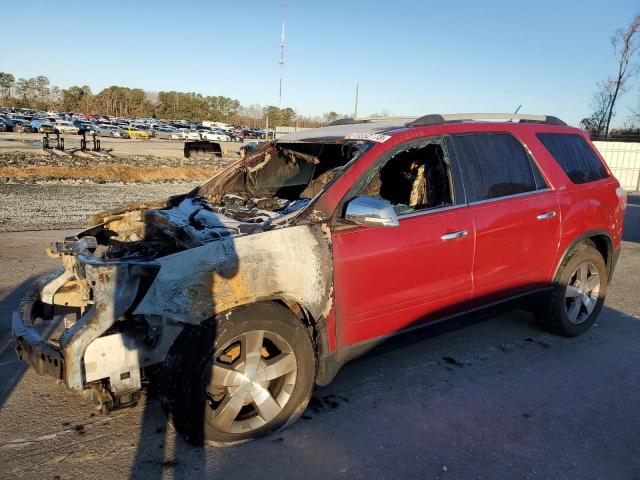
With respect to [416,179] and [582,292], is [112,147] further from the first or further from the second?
[582,292]

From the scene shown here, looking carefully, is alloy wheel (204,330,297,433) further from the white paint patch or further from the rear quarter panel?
the rear quarter panel

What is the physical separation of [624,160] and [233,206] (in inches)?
890

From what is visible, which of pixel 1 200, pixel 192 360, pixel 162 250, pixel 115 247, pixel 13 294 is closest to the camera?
pixel 192 360

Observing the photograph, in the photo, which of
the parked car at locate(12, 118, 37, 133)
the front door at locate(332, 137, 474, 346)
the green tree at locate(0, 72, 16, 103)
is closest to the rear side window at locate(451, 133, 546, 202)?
the front door at locate(332, 137, 474, 346)

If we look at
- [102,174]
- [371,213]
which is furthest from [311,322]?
[102,174]

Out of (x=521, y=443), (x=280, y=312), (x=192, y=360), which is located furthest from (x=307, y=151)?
(x=521, y=443)

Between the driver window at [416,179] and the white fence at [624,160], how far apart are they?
66.6 ft

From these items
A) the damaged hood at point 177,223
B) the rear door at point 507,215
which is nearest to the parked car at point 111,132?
the damaged hood at point 177,223

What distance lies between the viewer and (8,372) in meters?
3.78

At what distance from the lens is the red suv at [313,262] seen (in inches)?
108

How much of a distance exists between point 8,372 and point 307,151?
294 centimetres

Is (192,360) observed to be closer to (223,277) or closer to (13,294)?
(223,277)

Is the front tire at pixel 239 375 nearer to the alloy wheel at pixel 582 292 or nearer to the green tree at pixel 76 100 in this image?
the alloy wheel at pixel 582 292

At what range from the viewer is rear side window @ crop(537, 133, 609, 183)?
4598 millimetres
